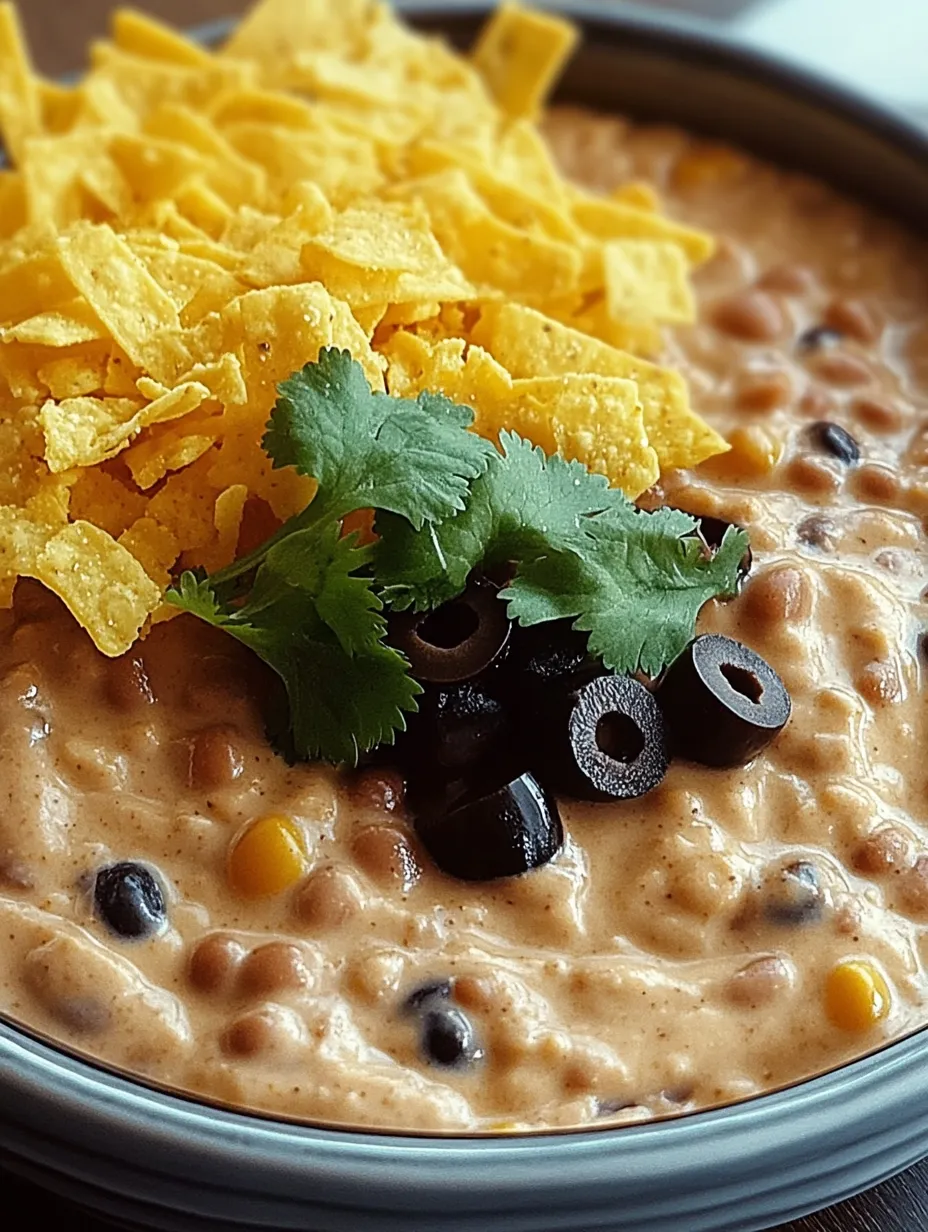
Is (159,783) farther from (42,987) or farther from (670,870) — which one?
(670,870)

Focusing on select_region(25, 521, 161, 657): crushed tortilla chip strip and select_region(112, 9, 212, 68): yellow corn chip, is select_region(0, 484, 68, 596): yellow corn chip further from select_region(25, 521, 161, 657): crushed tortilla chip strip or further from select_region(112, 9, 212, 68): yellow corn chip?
select_region(112, 9, 212, 68): yellow corn chip

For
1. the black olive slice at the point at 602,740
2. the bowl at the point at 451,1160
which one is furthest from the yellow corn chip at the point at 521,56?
the bowl at the point at 451,1160

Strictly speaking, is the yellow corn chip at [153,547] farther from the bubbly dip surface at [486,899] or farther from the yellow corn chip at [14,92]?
the yellow corn chip at [14,92]

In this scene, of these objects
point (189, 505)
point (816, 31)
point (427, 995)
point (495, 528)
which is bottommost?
point (427, 995)

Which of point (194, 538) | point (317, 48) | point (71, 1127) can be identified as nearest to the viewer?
point (71, 1127)

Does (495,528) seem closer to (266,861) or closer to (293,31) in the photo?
(266,861)

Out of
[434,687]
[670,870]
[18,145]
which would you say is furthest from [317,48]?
[670,870]

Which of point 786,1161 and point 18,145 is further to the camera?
point 18,145

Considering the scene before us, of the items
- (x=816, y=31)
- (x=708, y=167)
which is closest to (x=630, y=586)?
(x=708, y=167)
